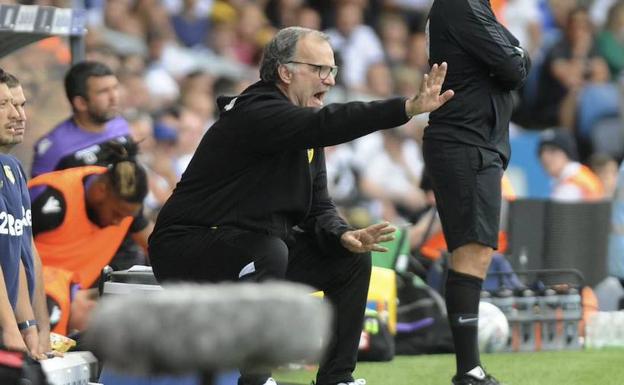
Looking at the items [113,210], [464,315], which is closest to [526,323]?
[113,210]

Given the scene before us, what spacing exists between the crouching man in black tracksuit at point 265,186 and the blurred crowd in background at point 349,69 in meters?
3.91

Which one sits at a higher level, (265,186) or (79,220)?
(265,186)

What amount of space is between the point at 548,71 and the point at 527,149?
191cm

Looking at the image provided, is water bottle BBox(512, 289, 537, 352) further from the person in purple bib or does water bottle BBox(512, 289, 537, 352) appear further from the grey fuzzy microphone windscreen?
the grey fuzzy microphone windscreen

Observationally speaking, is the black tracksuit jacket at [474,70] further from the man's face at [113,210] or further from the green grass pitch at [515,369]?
the man's face at [113,210]

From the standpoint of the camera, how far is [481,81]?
6387mm

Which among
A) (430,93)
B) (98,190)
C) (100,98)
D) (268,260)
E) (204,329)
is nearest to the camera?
(204,329)

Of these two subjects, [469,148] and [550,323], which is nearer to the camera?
[469,148]

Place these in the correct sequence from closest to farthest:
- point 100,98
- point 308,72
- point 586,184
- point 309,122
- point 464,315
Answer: point 309,122, point 308,72, point 464,315, point 100,98, point 586,184

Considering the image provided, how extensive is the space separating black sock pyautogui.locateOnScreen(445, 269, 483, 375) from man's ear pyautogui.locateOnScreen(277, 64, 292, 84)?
4.05 ft

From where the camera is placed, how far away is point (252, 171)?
561 cm

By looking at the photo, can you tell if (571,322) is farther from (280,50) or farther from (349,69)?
(349,69)

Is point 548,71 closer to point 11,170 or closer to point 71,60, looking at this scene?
point 71,60

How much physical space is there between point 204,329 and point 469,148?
3.67 m
